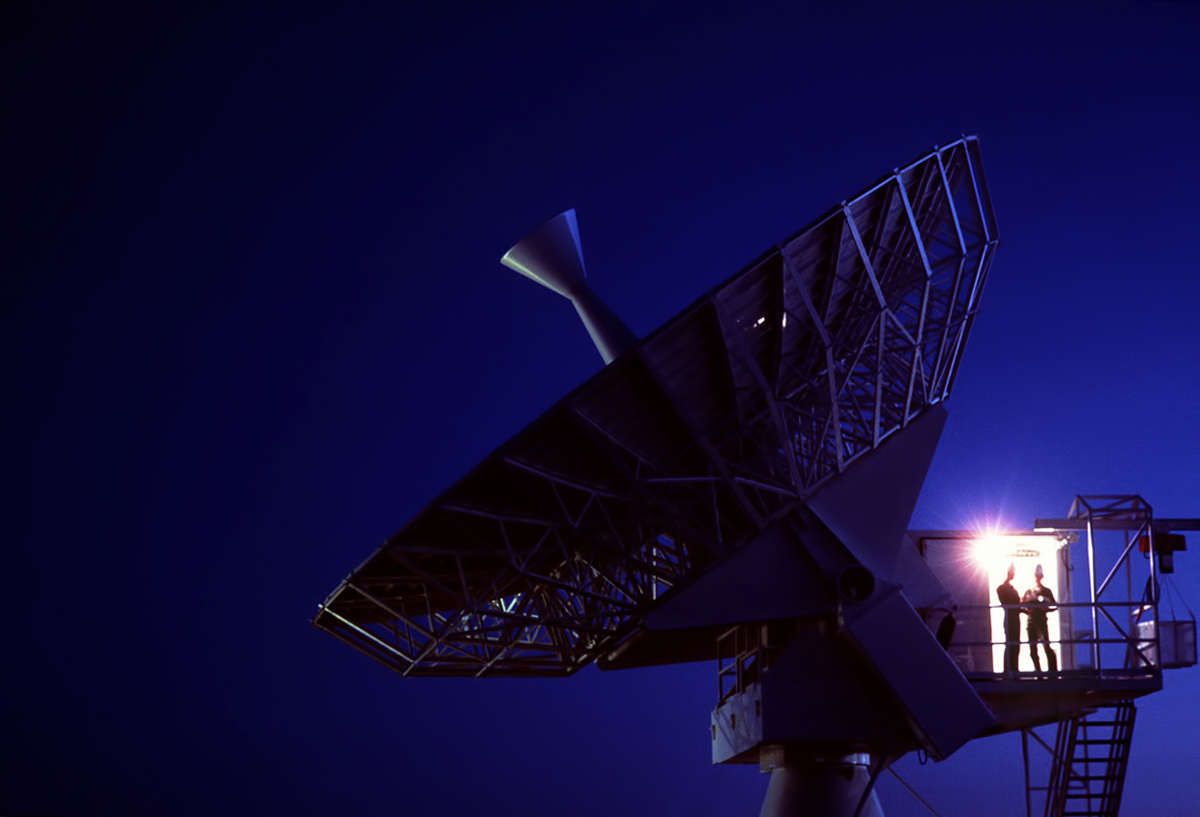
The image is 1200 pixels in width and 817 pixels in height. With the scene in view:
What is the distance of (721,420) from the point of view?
23.1 meters

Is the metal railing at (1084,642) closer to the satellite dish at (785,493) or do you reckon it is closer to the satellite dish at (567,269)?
the satellite dish at (785,493)

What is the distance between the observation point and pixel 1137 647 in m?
24.1

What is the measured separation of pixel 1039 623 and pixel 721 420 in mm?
6829

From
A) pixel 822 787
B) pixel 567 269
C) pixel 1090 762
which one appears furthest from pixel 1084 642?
pixel 567 269

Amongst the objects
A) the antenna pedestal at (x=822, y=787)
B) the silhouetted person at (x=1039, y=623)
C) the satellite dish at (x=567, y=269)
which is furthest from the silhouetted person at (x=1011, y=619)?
the satellite dish at (x=567, y=269)

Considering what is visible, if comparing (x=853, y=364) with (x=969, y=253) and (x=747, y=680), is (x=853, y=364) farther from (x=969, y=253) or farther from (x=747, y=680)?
(x=747, y=680)

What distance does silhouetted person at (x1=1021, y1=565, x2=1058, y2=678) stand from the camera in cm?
2409

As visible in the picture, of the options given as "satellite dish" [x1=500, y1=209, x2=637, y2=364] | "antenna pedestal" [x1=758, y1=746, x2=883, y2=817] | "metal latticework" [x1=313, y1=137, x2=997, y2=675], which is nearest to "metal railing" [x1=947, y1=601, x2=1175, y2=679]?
"antenna pedestal" [x1=758, y1=746, x2=883, y2=817]

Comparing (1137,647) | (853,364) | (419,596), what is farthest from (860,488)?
(419,596)

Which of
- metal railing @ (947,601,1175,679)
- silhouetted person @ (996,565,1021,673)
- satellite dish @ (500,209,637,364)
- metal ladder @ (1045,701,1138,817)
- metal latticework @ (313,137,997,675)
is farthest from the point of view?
satellite dish @ (500,209,637,364)

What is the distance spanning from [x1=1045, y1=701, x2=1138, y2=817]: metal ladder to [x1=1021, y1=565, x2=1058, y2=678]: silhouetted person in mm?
1168

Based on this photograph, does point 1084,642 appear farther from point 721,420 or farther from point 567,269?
point 567,269

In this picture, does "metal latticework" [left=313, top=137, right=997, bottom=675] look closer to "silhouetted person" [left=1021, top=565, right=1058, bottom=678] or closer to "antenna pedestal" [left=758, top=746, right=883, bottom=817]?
"silhouetted person" [left=1021, top=565, right=1058, bottom=678]

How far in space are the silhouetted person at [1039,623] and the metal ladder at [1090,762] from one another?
1.17 meters
